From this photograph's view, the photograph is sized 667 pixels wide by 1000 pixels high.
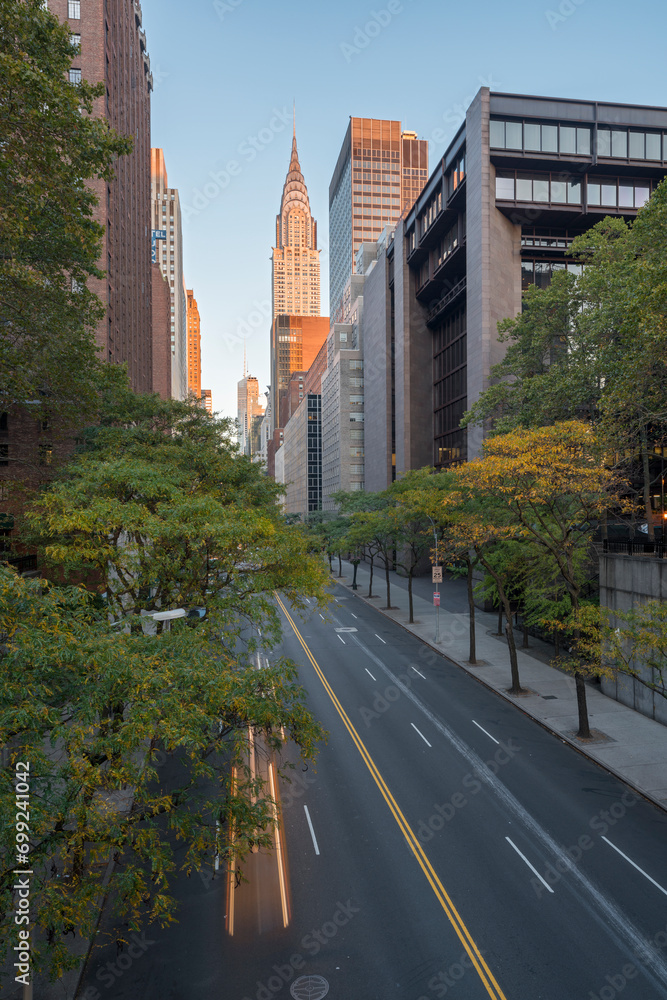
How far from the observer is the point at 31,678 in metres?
6.68

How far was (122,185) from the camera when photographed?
54875 mm

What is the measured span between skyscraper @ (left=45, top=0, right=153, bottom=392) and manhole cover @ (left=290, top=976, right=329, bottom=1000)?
25.5 metres

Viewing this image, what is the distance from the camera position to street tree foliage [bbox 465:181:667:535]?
56.5ft

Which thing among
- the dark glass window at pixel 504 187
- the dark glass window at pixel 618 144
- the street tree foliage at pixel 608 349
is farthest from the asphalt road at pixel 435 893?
the dark glass window at pixel 618 144

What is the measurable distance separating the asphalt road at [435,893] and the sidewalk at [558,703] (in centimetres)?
94

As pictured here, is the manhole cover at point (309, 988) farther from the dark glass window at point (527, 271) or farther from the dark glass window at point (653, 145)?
the dark glass window at point (653, 145)

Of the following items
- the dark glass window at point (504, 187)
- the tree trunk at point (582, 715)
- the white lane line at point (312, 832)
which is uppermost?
the dark glass window at point (504, 187)

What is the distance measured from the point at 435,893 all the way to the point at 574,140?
57414 mm

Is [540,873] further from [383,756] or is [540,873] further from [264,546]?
[264,546]

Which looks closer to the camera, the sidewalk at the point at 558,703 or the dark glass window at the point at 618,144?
the sidewalk at the point at 558,703

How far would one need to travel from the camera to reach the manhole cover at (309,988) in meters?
9.35

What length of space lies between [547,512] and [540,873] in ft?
43.8

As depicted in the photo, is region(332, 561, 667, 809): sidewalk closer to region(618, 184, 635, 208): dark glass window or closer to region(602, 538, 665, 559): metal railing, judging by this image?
region(602, 538, 665, 559): metal railing

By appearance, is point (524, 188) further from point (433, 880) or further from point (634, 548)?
point (433, 880)
